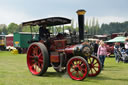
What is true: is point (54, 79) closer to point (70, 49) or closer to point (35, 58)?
point (70, 49)

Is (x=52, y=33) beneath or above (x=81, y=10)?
beneath

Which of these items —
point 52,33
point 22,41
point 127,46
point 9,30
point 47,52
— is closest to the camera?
point 47,52

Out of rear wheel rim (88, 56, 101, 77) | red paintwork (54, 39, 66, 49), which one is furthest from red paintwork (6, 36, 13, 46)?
rear wheel rim (88, 56, 101, 77)

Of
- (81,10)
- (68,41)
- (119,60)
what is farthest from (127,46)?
(68,41)

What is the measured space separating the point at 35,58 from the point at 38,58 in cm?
19

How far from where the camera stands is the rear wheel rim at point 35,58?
7.16 metres

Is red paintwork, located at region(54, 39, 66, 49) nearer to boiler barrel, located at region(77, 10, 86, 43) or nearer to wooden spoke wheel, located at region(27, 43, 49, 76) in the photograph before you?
wooden spoke wheel, located at region(27, 43, 49, 76)

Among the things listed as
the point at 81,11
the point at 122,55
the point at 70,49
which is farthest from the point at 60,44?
the point at 122,55

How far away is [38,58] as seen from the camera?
7.18 m

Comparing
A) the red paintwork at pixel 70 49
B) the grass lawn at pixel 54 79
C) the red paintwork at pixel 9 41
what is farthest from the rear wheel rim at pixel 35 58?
the red paintwork at pixel 9 41

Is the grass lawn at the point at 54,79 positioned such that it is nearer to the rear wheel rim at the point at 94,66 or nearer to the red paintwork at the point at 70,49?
the rear wheel rim at the point at 94,66

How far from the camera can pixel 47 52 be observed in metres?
6.81

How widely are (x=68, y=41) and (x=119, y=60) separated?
21.5 ft

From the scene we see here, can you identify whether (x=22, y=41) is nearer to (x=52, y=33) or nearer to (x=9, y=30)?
(x=52, y=33)
